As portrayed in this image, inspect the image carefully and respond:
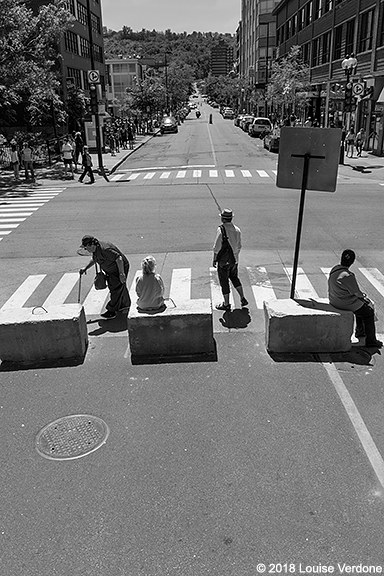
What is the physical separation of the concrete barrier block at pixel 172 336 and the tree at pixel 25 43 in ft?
64.8

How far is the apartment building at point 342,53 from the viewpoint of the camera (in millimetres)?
31641

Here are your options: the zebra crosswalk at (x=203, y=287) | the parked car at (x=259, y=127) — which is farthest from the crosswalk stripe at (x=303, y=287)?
the parked car at (x=259, y=127)

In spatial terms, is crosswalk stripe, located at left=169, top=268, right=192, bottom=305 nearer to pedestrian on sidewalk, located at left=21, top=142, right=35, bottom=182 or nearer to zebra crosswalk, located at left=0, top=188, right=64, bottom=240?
zebra crosswalk, located at left=0, top=188, right=64, bottom=240

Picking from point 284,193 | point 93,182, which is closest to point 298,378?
point 284,193

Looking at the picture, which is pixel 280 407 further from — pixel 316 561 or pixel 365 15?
pixel 365 15

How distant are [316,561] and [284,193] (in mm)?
17082

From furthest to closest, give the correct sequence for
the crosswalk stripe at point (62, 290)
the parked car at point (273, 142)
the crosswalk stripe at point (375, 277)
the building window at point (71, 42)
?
the building window at point (71, 42), the parked car at point (273, 142), the crosswalk stripe at point (375, 277), the crosswalk stripe at point (62, 290)

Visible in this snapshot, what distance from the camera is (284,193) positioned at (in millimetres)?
19781

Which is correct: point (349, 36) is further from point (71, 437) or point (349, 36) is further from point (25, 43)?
point (71, 437)

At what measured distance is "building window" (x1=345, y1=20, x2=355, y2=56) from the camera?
36.8 metres

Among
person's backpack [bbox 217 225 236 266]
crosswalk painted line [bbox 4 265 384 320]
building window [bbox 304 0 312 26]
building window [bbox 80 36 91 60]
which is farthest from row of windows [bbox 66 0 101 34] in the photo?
person's backpack [bbox 217 225 236 266]

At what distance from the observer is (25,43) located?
80.4 feet

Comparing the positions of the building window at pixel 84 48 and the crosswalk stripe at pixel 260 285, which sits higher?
the building window at pixel 84 48

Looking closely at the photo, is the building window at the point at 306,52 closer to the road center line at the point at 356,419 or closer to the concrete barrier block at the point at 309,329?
the concrete barrier block at the point at 309,329
